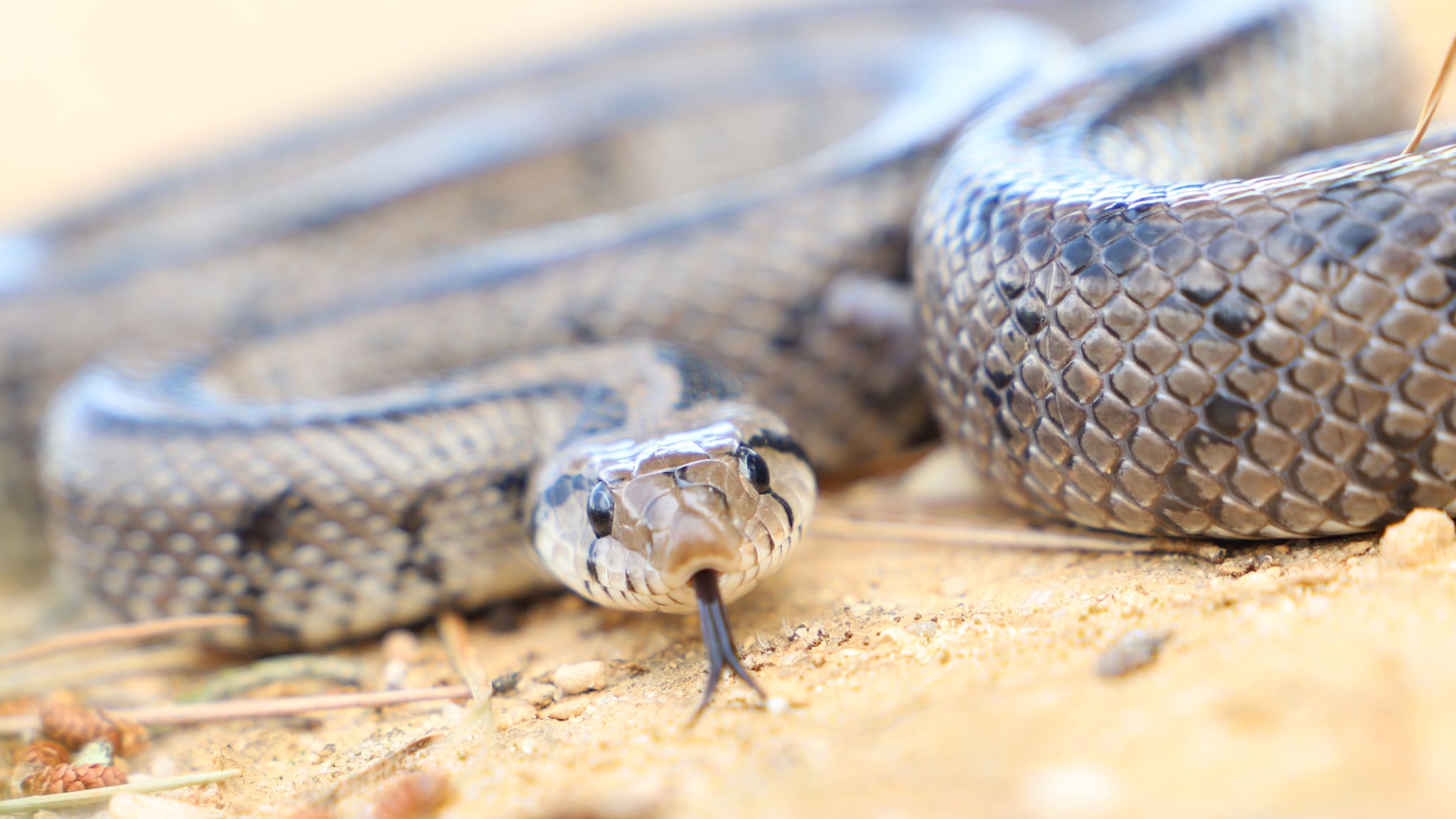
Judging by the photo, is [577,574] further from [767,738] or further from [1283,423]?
[1283,423]

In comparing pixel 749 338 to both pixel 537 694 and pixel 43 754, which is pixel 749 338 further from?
pixel 43 754

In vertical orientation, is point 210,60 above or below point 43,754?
above

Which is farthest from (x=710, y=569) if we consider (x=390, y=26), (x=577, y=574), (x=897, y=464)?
(x=390, y=26)

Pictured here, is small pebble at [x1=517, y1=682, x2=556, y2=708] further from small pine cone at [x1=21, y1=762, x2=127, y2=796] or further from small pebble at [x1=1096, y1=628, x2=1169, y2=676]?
small pebble at [x1=1096, y1=628, x2=1169, y2=676]

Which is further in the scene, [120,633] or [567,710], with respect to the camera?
[120,633]

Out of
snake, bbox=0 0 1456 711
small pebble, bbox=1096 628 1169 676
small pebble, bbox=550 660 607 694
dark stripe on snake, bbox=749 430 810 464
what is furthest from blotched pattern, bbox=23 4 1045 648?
small pebble, bbox=1096 628 1169 676

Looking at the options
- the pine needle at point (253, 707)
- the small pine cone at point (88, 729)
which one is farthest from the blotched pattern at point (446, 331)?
the small pine cone at point (88, 729)

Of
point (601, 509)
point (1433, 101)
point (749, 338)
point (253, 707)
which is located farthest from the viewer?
point (749, 338)

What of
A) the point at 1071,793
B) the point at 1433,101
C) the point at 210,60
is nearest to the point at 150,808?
the point at 1071,793
